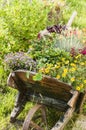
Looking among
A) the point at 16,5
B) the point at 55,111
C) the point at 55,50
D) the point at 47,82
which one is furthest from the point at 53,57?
the point at 16,5

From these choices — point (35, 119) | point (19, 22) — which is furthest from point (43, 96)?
point (19, 22)

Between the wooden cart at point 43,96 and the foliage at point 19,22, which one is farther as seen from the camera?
the foliage at point 19,22

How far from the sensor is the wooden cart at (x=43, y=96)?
4152 mm

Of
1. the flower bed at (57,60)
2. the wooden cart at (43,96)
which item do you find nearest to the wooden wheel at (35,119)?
the wooden cart at (43,96)

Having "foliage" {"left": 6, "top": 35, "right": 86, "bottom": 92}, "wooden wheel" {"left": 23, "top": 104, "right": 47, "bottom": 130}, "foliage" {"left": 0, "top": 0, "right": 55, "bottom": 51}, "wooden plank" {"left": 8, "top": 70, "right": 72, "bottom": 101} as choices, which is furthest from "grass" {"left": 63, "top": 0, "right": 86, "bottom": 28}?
"wooden plank" {"left": 8, "top": 70, "right": 72, "bottom": 101}

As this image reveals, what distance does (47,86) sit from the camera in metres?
4.27

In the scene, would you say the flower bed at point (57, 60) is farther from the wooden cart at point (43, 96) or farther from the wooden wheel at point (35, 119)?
the wooden wheel at point (35, 119)

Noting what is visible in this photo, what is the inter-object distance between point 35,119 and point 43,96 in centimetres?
46

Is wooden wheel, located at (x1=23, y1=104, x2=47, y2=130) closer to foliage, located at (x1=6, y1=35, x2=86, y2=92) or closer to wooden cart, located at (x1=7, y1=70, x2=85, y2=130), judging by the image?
wooden cart, located at (x1=7, y1=70, x2=85, y2=130)

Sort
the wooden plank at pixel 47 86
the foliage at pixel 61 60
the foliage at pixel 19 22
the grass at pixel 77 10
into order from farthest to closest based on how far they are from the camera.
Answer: the grass at pixel 77 10 < the foliage at pixel 19 22 < the foliage at pixel 61 60 < the wooden plank at pixel 47 86

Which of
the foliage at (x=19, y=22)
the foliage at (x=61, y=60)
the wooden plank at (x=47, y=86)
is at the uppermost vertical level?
the foliage at (x=19, y=22)

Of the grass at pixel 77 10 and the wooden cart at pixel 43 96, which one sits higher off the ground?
the grass at pixel 77 10

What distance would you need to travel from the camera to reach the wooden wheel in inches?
169

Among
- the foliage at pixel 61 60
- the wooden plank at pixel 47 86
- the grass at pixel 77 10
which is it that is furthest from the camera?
the grass at pixel 77 10
